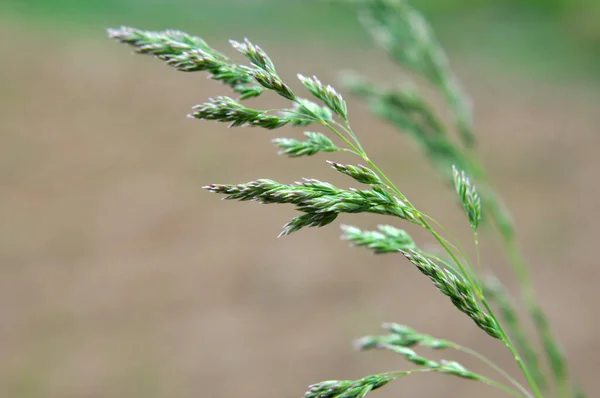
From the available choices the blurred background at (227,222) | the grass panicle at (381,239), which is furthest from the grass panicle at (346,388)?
the blurred background at (227,222)

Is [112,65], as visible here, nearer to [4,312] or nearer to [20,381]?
[4,312]

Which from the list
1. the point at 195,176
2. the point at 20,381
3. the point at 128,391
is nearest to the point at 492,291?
the point at 128,391

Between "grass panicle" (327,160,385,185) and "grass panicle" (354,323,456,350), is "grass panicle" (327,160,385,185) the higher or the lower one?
the higher one

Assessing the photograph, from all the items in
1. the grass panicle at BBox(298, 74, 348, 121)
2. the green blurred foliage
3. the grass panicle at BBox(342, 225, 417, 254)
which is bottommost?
the grass panicle at BBox(342, 225, 417, 254)

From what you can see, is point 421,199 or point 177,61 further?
point 421,199

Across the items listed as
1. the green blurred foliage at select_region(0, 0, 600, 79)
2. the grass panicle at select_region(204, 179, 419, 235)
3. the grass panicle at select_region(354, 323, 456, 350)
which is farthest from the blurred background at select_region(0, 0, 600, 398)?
the grass panicle at select_region(204, 179, 419, 235)

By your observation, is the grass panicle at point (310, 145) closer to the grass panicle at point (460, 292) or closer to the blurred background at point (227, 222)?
the grass panicle at point (460, 292)

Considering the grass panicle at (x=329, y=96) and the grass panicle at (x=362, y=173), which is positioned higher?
the grass panicle at (x=329, y=96)

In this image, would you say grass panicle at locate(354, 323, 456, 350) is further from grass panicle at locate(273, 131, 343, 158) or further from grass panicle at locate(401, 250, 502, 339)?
grass panicle at locate(273, 131, 343, 158)
